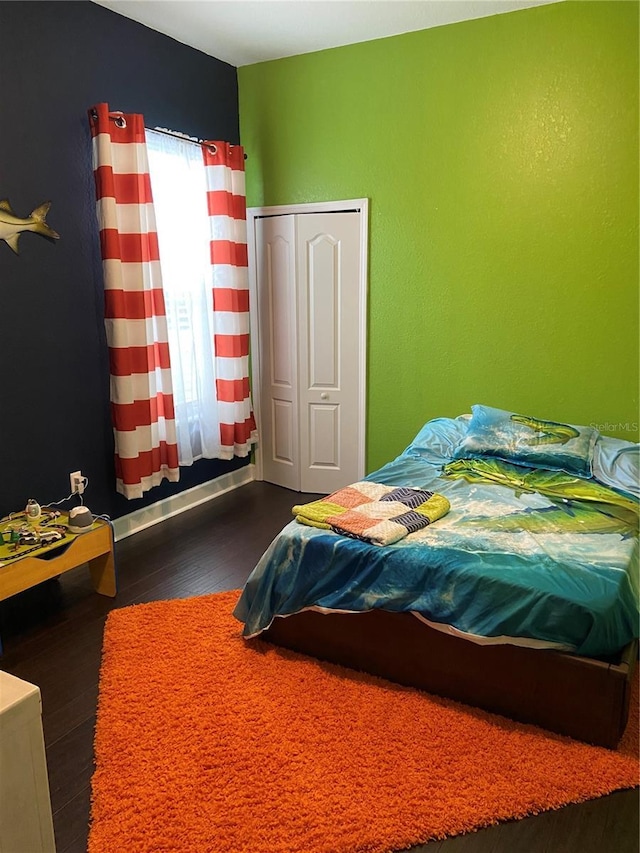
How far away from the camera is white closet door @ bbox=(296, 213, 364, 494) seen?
173 inches

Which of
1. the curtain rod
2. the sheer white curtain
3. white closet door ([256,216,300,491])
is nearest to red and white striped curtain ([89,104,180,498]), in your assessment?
the curtain rod

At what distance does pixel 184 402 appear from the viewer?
166 inches

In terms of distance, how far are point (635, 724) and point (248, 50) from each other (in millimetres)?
4232

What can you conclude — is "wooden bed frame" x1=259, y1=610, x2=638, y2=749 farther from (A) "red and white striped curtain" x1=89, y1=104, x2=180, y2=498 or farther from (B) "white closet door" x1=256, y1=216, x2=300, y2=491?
(B) "white closet door" x1=256, y1=216, x2=300, y2=491

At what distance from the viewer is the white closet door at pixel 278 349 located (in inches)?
180

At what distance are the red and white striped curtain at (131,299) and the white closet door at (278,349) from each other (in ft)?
3.47

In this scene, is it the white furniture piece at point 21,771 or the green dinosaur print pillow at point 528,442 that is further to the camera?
the green dinosaur print pillow at point 528,442

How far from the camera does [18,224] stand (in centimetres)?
315

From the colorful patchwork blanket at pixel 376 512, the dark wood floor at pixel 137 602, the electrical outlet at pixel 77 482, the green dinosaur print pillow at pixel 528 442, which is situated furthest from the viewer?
the electrical outlet at pixel 77 482

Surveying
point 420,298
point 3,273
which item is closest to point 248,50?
point 420,298

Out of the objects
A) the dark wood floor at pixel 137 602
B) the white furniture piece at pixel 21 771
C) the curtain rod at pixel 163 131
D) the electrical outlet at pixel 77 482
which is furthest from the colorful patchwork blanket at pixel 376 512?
the curtain rod at pixel 163 131

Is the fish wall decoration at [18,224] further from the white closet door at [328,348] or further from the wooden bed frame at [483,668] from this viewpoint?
the wooden bed frame at [483,668]

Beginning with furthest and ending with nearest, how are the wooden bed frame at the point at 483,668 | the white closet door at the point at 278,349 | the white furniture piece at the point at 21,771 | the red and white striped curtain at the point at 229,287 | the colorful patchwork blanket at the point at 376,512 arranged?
the white closet door at the point at 278,349 < the red and white striped curtain at the point at 229,287 < the colorful patchwork blanket at the point at 376,512 < the wooden bed frame at the point at 483,668 < the white furniture piece at the point at 21,771

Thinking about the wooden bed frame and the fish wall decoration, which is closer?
the wooden bed frame
